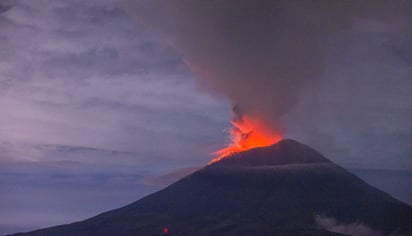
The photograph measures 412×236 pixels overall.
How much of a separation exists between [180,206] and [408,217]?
53.5 meters

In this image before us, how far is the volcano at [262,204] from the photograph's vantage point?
134375mm

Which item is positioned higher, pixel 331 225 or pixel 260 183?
pixel 260 183

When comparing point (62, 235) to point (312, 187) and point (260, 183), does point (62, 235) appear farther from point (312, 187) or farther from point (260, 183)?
point (312, 187)

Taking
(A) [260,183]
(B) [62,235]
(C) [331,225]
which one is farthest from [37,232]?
(C) [331,225]

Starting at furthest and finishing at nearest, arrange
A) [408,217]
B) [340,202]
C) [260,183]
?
[260,183]
[340,202]
[408,217]

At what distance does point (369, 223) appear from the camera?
141 m

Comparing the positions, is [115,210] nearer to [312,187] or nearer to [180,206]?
[180,206]

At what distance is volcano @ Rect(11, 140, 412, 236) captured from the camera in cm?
13438

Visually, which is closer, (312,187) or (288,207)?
(288,207)

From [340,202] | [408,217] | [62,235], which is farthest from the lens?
[340,202]

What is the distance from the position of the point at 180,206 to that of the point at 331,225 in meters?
36.0

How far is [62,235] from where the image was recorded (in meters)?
136

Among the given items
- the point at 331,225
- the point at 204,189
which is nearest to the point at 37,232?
the point at 204,189

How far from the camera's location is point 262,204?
6038 inches
